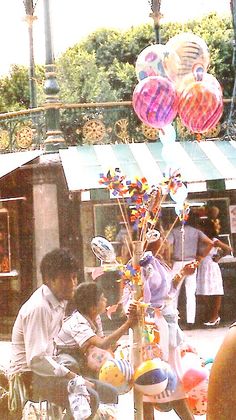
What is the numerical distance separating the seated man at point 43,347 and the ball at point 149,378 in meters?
0.23

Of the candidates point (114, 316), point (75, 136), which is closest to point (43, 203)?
point (75, 136)

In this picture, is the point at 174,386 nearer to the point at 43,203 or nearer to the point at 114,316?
the point at 114,316

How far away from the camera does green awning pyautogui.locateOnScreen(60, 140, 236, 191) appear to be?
12.0 ft

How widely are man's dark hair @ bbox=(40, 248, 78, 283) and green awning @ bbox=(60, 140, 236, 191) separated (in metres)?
0.36

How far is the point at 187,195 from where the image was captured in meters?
3.93

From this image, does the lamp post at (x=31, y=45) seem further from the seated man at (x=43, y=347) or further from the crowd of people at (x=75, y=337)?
the seated man at (x=43, y=347)

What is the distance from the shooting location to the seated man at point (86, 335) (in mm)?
3238

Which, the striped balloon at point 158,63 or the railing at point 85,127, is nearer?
the striped balloon at point 158,63

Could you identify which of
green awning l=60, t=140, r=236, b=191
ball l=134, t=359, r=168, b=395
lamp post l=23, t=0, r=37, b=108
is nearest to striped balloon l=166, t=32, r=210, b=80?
green awning l=60, t=140, r=236, b=191

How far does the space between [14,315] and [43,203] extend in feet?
2.06

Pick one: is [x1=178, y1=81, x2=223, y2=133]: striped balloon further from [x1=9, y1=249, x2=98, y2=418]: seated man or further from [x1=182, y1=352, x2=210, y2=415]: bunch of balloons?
[x1=182, y1=352, x2=210, y2=415]: bunch of balloons

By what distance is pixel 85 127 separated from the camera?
3914 mm

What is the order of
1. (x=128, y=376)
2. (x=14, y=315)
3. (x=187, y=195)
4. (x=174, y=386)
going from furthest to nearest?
(x=187, y=195), (x=14, y=315), (x=174, y=386), (x=128, y=376)

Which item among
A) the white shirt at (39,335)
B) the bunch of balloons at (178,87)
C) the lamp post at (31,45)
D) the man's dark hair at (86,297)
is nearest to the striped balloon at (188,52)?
the bunch of balloons at (178,87)
